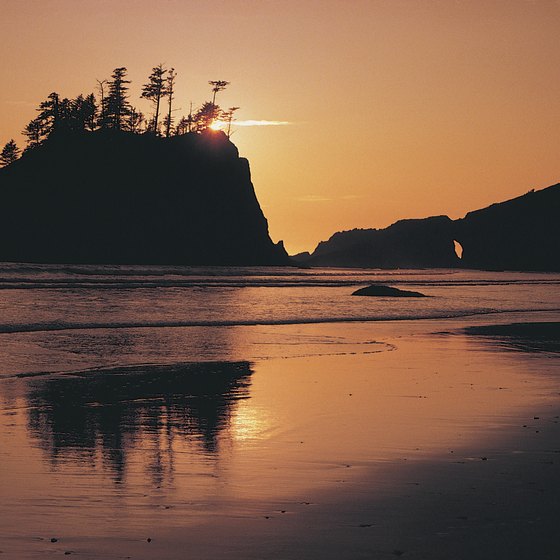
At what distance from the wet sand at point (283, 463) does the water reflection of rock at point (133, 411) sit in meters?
0.04

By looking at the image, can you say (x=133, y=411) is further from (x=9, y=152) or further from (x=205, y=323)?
(x=9, y=152)

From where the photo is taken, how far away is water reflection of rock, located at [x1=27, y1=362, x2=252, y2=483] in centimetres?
965

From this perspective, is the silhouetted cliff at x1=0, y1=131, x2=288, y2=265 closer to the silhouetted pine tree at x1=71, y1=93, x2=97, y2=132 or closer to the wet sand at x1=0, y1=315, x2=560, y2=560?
the silhouetted pine tree at x1=71, y1=93, x2=97, y2=132

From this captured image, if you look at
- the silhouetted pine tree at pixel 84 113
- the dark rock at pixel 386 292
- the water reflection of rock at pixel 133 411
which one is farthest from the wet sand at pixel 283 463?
the silhouetted pine tree at pixel 84 113

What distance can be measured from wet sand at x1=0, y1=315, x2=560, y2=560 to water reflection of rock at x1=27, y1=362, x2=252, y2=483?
0.04 meters

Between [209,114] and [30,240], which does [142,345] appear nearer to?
[30,240]

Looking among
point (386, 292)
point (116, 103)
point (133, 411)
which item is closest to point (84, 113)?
point (116, 103)

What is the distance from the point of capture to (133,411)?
12414 mm

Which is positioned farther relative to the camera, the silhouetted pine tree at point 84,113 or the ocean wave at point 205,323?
the silhouetted pine tree at point 84,113

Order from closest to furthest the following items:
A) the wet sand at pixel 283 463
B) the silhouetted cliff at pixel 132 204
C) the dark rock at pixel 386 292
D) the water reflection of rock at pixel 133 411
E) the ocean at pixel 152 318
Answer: the wet sand at pixel 283 463
the water reflection of rock at pixel 133 411
the ocean at pixel 152 318
the dark rock at pixel 386 292
the silhouetted cliff at pixel 132 204

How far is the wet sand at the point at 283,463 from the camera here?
6.52 metres

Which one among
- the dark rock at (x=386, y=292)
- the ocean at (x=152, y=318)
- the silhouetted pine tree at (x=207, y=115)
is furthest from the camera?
the silhouetted pine tree at (x=207, y=115)

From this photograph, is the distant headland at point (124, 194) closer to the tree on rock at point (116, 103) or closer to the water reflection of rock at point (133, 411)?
the tree on rock at point (116, 103)

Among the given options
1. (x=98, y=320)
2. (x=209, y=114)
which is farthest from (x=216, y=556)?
(x=209, y=114)
